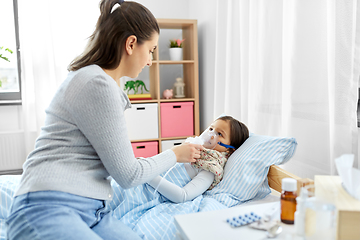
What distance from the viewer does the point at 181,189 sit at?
139 centimetres

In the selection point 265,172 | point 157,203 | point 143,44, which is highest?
point 143,44

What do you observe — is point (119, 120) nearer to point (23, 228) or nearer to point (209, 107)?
point (23, 228)

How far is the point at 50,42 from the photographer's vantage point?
327 cm

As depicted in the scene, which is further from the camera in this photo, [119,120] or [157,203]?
[157,203]

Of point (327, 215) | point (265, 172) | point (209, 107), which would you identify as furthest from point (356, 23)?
point (209, 107)

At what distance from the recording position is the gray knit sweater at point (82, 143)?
95 centimetres

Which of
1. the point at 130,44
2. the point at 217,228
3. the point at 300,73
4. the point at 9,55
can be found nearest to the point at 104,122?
the point at 130,44

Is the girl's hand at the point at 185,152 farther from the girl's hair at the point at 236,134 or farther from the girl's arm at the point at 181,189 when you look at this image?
the girl's hair at the point at 236,134

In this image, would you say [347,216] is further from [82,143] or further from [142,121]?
[142,121]

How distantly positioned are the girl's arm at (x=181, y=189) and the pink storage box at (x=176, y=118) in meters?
1.83

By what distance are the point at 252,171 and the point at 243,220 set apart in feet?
2.12

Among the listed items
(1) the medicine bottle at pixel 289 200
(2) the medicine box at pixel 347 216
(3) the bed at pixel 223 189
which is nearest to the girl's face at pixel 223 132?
(3) the bed at pixel 223 189

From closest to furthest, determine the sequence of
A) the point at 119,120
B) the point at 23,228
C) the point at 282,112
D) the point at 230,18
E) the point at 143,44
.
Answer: the point at 23,228 → the point at 119,120 → the point at 143,44 → the point at 282,112 → the point at 230,18

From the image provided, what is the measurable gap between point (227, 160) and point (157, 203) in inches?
17.2
